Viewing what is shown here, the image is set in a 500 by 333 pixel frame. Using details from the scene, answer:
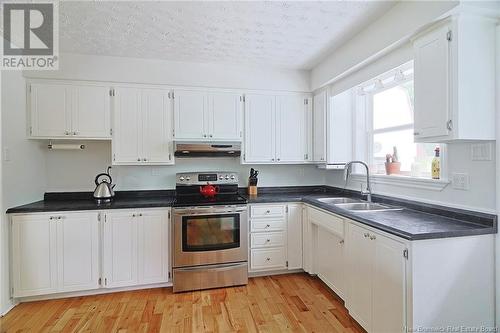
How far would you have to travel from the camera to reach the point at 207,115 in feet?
10.8

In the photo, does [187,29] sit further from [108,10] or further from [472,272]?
[472,272]

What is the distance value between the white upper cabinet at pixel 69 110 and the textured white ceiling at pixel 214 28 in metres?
0.40

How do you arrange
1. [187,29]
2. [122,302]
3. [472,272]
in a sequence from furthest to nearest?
[122,302], [187,29], [472,272]

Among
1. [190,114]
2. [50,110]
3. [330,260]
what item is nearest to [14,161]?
[50,110]

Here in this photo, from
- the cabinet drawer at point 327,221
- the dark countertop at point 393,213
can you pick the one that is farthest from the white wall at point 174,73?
the cabinet drawer at point 327,221

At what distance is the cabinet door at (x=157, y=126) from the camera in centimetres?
312

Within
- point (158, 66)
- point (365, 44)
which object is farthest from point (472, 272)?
point (158, 66)

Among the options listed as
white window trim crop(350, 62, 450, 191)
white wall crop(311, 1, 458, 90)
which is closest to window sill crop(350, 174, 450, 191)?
white window trim crop(350, 62, 450, 191)

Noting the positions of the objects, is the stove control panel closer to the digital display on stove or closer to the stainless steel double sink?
the digital display on stove

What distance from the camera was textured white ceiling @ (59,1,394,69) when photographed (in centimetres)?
210

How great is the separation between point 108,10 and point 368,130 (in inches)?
112

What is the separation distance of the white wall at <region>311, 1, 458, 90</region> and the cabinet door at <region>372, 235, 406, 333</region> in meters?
1.49

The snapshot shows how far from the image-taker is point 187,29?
245 cm

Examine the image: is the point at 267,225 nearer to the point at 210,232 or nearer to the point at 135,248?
the point at 210,232
